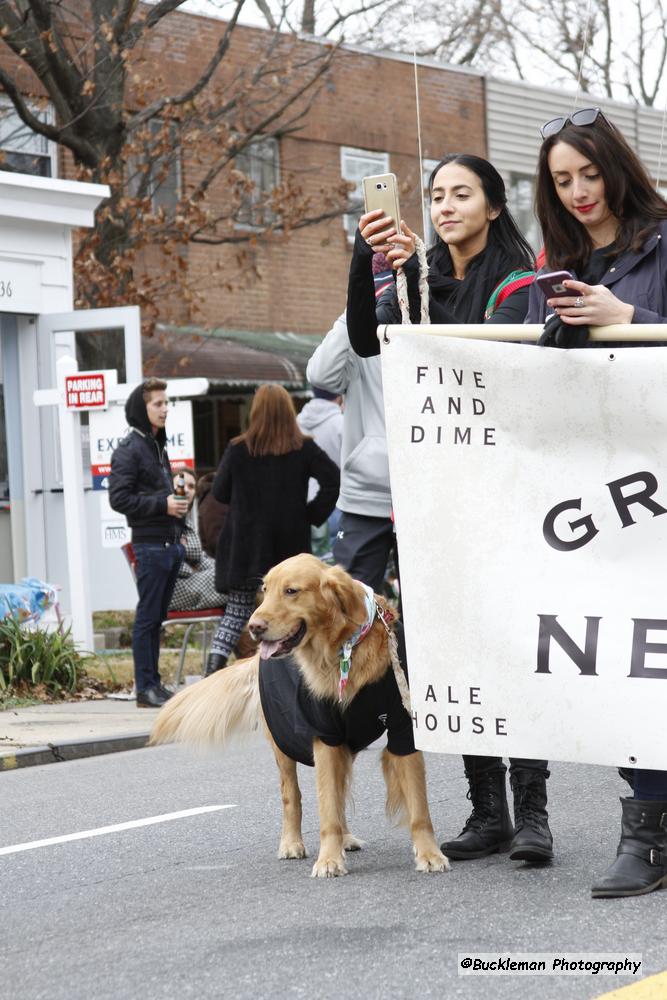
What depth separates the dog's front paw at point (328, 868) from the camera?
527 cm

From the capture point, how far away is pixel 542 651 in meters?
4.54

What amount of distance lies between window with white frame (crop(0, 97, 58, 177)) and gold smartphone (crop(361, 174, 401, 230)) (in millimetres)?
15913

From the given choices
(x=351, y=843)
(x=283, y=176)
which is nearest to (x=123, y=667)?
(x=351, y=843)

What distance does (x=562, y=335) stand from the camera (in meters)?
4.53

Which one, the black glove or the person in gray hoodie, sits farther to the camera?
the person in gray hoodie

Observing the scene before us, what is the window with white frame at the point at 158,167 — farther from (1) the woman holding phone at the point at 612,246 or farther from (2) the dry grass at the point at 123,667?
(1) the woman holding phone at the point at 612,246

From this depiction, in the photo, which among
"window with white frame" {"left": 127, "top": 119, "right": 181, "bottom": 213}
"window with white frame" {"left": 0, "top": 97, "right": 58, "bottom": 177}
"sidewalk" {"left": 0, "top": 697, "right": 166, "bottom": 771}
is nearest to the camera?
"sidewalk" {"left": 0, "top": 697, "right": 166, "bottom": 771}

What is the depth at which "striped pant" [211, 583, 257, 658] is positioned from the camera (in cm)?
1061

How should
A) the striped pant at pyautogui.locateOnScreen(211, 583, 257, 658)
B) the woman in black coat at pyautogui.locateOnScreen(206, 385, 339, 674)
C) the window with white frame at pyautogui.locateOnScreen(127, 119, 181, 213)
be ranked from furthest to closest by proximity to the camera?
the window with white frame at pyautogui.locateOnScreen(127, 119, 181, 213), the striped pant at pyautogui.locateOnScreen(211, 583, 257, 658), the woman in black coat at pyautogui.locateOnScreen(206, 385, 339, 674)

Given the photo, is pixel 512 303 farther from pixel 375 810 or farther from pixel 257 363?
pixel 257 363

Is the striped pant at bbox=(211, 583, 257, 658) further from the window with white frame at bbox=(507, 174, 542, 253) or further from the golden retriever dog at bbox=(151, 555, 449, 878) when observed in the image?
the window with white frame at bbox=(507, 174, 542, 253)

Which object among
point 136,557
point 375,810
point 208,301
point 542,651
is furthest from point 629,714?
point 208,301

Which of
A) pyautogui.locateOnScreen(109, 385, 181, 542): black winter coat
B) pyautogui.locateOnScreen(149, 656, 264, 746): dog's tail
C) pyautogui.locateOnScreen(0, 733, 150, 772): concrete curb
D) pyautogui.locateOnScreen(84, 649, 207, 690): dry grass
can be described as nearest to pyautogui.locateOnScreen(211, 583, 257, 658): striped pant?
pyautogui.locateOnScreen(109, 385, 181, 542): black winter coat

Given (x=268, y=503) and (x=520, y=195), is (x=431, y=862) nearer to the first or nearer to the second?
(x=268, y=503)
